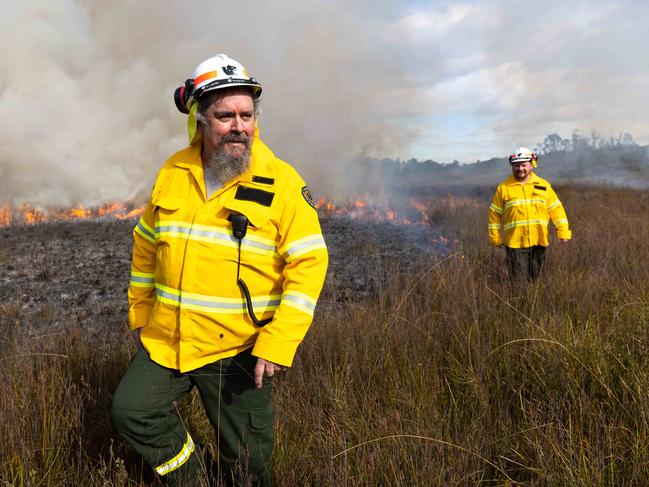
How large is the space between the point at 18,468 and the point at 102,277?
6.48 metres

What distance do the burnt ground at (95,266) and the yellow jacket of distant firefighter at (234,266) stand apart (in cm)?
237

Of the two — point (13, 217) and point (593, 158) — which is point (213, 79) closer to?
point (13, 217)

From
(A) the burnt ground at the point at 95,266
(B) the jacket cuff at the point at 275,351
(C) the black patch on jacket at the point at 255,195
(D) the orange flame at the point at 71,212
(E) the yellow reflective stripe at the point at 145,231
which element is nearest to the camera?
(B) the jacket cuff at the point at 275,351

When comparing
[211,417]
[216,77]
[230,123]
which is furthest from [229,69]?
[211,417]

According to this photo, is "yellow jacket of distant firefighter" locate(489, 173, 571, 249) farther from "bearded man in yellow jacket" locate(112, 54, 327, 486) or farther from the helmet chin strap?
the helmet chin strap

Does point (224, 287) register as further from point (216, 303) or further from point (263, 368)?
point (263, 368)

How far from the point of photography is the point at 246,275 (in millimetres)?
2047

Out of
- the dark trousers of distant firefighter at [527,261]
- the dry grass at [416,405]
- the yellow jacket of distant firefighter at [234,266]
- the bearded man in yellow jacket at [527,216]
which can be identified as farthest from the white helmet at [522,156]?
the yellow jacket of distant firefighter at [234,266]

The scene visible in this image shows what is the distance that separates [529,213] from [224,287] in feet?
17.9

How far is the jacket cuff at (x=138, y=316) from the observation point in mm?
2430

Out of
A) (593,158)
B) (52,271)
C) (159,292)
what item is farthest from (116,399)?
(593,158)

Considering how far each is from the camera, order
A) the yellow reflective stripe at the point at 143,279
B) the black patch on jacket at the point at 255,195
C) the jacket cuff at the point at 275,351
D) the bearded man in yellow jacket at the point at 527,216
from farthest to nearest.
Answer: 1. the bearded man in yellow jacket at the point at 527,216
2. the yellow reflective stripe at the point at 143,279
3. the black patch on jacket at the point at 255,195
4. the jacket cuff at the point at 275,351

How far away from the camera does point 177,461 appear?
2.16 metres

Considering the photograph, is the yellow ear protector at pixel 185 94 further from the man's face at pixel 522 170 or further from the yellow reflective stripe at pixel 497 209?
the yellow reflective stripe at pixel 497 209
